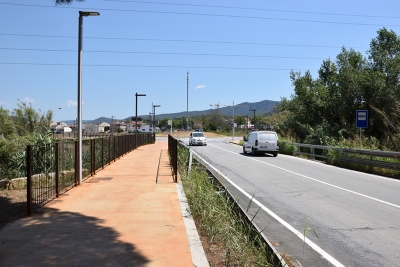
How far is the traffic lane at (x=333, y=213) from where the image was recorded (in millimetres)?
6160

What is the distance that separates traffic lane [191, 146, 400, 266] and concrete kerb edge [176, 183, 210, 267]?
2027 millimetres

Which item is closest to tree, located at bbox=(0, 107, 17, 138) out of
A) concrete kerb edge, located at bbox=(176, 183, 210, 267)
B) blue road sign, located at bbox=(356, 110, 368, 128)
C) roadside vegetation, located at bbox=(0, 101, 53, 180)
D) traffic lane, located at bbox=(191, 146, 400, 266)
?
roadside vegetation, located at bbox=(0, 101, 53, 180)

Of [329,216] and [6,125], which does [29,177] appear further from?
[6,125]

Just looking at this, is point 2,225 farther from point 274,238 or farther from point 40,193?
point 274,238

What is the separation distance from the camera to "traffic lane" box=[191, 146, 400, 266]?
243 inches

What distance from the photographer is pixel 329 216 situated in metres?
7.95

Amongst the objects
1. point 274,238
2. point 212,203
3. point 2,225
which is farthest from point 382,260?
point 2,225

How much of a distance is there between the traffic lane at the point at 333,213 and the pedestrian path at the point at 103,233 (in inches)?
95.8

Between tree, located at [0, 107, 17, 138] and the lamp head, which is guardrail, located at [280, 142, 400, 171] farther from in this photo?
tree, located at [0, 107, 17, 138]

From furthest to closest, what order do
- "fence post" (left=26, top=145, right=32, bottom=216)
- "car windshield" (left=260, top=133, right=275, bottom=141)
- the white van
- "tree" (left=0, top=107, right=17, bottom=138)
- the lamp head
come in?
"car windshield" (left=260, top=133, right=275, bottom=141), the white van, "tree" (left=0, top=107, right=17, bottom=138), the lamp head, "fence post" (left=26, top=145, right=32, bottom=216)

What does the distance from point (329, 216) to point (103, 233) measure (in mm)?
4668

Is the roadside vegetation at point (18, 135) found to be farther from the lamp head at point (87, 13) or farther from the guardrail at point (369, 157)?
the guardrail at point (369, 157)

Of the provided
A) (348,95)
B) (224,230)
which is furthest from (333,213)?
(348,95)

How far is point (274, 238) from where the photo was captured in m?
6.42
